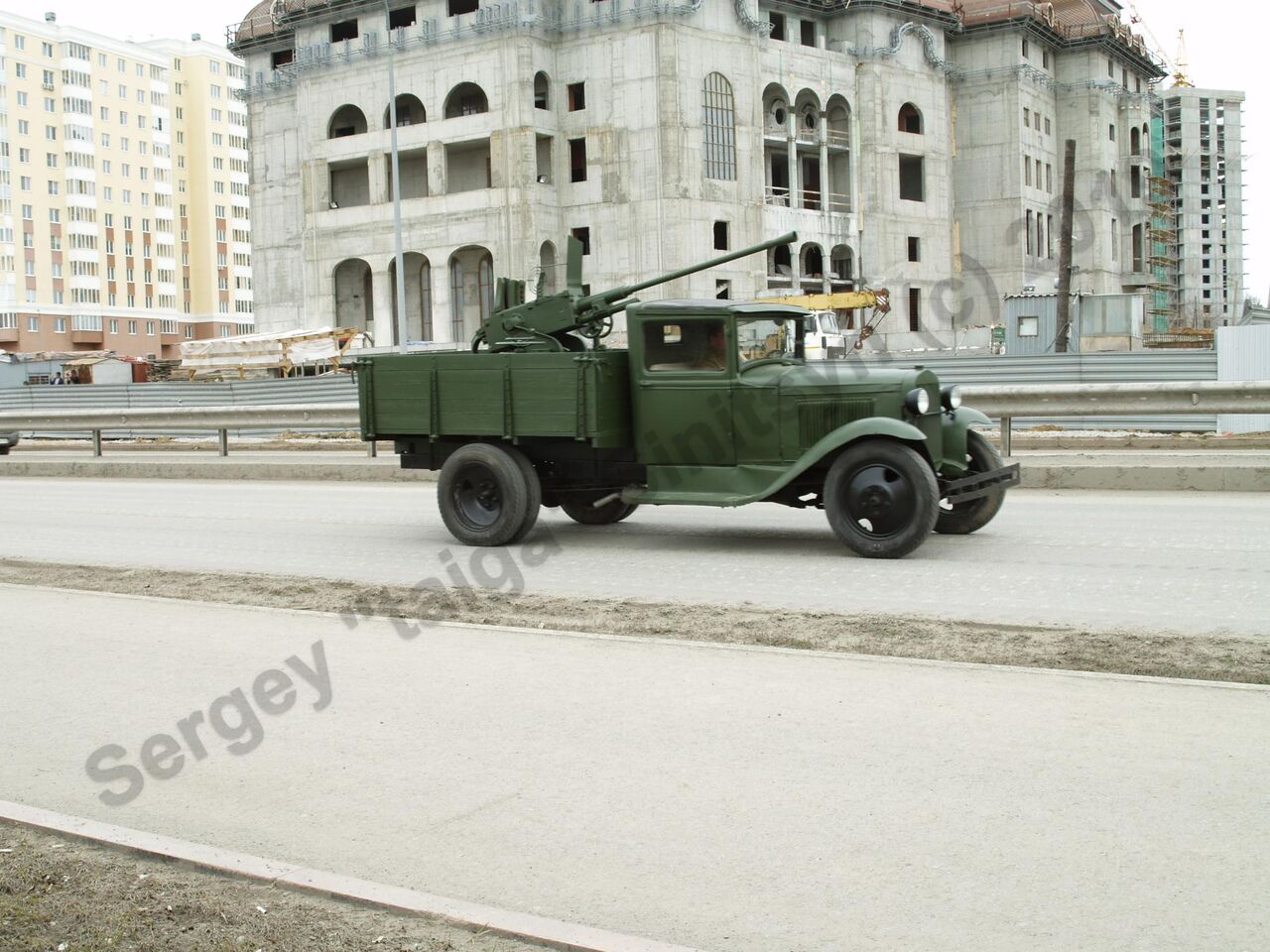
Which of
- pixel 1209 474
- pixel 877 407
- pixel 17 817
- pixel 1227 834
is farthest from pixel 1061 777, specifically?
pixel 1209 474

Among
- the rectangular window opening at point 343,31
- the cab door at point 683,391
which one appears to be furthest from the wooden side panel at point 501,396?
the rectangular window opening at point 343,31

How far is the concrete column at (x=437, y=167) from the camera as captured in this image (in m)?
65.2

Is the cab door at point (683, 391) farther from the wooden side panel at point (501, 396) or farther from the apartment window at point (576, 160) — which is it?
the apartment window at point (576, 160)

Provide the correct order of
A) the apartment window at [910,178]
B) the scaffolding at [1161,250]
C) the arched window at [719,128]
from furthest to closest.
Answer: the scaffolding at [1161,250] < the apartment window at [910,178] < the arched window at [719,128]

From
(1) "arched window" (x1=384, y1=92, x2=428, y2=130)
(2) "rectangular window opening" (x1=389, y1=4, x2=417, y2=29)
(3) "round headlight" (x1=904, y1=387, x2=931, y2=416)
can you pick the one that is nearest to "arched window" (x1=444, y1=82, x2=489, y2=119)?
(1) "arched window" (x1=384, y1=92, x2=428, y2=130)

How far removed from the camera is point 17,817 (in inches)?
181

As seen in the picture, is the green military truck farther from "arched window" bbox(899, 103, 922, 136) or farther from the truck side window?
"arched window" bbox(899, 103, 922, 136)

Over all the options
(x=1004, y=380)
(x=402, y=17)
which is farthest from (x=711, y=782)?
(x=402, y=17)

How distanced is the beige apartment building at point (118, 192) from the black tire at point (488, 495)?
10310 centimetres

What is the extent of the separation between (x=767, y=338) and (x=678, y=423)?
41.7 inches

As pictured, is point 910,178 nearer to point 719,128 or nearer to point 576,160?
point 719,128

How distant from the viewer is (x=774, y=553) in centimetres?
1097

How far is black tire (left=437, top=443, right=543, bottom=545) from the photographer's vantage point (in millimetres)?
11719

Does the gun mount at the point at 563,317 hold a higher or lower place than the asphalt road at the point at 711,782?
higher
